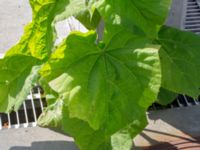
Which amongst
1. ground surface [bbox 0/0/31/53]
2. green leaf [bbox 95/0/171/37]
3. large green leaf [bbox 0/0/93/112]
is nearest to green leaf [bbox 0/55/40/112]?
large green leaf [bbox 0/0/93/112]

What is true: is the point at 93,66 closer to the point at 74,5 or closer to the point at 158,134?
the point at 74,5

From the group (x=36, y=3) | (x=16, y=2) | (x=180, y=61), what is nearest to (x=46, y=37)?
(x=36, y=3)

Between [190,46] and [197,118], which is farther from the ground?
[190,46]

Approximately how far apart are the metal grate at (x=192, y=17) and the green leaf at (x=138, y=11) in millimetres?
847

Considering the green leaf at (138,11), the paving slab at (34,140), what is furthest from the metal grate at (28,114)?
the green leaf at (138,11)

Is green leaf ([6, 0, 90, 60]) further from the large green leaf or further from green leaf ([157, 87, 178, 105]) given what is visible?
green leaf ([157, 87, 178, 105])

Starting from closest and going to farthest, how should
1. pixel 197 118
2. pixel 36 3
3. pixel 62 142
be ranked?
pixel 36 3, pixel 62 142, pixel 197 118

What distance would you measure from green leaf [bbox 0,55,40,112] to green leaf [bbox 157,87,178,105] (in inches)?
20.7

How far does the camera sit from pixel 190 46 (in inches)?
77.1

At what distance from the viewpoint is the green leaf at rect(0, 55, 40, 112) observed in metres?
1.91

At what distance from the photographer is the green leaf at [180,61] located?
75.5 inches

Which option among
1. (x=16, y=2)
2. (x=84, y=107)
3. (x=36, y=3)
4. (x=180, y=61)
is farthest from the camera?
(x=16, y=2)

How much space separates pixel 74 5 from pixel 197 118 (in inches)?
33.6

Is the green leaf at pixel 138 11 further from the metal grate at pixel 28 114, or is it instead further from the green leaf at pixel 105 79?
the metal grate at pixel 28 114
